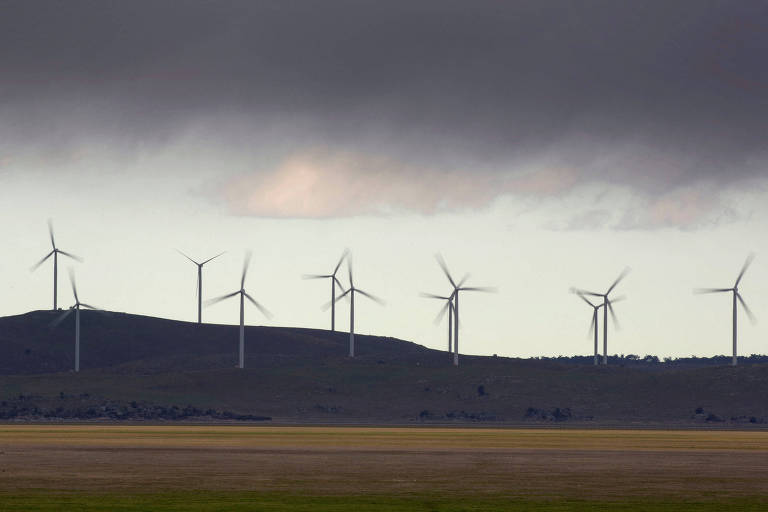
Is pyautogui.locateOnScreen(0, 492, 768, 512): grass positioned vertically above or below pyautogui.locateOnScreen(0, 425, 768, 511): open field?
below

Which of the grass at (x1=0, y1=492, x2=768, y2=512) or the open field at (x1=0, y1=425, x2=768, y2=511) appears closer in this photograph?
the grass at (x1=0, y1=492, x2=768, y2=512)

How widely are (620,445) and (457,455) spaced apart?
2776 centimetres

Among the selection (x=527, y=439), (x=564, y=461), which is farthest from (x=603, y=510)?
(x=527, y=439)

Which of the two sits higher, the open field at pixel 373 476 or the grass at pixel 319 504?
the open field at pixel 373 476

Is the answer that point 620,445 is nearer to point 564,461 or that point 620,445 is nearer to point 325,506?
point 564,461

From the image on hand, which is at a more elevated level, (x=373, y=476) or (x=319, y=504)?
(x=373, y=476)

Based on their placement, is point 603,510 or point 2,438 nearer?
point 603,510

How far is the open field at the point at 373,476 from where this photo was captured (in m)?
67.9

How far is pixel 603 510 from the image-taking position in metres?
64.8

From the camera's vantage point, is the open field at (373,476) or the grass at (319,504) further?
the open field at (373,476)

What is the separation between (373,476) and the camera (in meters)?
84.1

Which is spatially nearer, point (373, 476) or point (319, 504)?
point (319, 504)

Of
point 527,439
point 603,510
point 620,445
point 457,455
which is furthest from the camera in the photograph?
point 527,439

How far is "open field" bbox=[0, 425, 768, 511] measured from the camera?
67.9m
